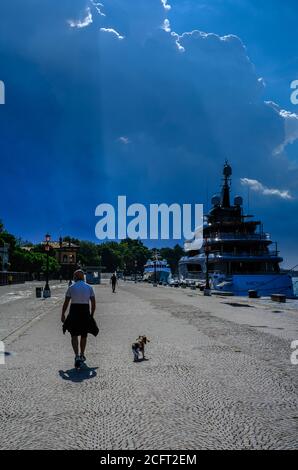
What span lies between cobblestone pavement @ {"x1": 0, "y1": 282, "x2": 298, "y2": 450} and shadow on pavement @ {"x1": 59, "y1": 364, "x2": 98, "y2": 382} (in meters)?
0.02

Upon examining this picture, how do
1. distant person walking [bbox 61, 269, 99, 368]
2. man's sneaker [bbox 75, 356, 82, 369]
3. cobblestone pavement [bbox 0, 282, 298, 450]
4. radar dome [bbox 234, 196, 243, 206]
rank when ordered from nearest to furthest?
1. cobblestone pavement [bbox 0, 282, 298, 450]
2. man's sneaker [bbox 75, 356, 82, 369]
3. distant person walking [bbox 61, 269, 99, 368]
4. radar dome [bbox 234, 196, 243, 206]

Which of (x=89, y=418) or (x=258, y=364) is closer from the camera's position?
(x=89, y=418)

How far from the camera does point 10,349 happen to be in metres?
9.47

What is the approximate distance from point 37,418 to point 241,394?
2717 mm

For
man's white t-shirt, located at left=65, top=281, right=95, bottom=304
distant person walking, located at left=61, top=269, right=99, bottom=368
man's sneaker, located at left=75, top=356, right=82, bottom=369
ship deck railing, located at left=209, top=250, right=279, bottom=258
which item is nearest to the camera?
man's sneaker, located at left=75, top=356, right=82, bottom=369

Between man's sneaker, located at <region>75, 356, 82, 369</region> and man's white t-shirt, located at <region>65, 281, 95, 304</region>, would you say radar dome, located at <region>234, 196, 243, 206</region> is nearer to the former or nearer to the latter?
man's white t-shirt, located at <region>65, 281, 95, 304</region>

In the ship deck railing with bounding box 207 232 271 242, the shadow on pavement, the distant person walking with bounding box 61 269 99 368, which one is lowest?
the shadow on pavement

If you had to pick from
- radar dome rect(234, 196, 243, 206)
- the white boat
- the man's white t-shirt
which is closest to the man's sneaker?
the man's white t-shirt

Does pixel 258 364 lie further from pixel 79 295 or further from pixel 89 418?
pixel 89 418

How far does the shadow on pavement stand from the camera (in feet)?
22.1

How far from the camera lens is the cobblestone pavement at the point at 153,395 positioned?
419 cm

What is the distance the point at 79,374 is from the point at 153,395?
5.92 ft
